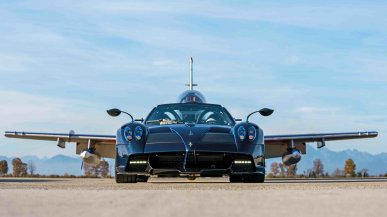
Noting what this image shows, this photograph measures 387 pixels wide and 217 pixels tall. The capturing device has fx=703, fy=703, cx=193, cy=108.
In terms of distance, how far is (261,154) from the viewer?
1186cm

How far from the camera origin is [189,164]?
1110 cm

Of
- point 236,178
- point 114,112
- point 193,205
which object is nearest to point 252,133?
point 236,178

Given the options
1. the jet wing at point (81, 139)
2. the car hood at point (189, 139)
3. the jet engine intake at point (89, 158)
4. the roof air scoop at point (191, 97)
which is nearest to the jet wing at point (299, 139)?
the jet wing at point (81, 139)

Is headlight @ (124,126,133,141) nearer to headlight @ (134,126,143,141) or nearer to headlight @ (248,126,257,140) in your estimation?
headlight @ (134,126,143,141)

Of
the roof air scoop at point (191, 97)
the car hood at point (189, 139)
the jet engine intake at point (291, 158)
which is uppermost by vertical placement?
the roof air scoop at point (191, 97)

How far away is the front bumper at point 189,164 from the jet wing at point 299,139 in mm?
14854

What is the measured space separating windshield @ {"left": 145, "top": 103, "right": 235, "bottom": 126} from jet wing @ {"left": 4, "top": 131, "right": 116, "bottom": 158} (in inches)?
480

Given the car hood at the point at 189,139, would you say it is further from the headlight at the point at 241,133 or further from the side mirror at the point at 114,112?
the side mirror at the point at 114,112

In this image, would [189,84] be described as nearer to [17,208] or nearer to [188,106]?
[188,106]

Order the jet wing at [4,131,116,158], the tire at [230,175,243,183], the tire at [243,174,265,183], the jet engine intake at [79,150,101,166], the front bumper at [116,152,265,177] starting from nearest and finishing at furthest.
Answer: the front bumper at [116,152,265,177], the tire at [243,174,265,183], the tire at [230,175,243,183], the jet engine intake at [79,150,101,166], the jet wing at [4,131,116,158]

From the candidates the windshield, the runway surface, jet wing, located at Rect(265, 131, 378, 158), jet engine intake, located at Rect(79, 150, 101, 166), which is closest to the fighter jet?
the windshield

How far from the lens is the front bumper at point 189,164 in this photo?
11047 millimetres

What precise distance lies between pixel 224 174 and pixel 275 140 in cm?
1575

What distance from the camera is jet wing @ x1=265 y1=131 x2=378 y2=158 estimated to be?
26.6 m
